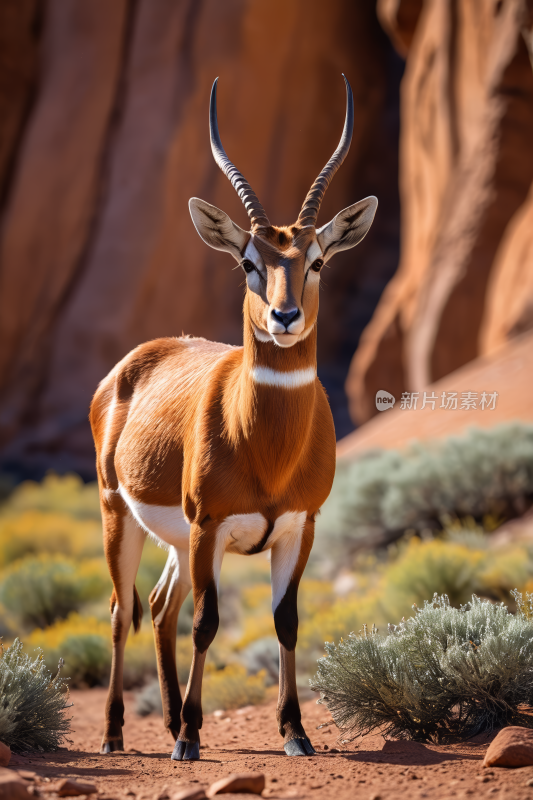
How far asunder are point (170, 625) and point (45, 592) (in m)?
4.16

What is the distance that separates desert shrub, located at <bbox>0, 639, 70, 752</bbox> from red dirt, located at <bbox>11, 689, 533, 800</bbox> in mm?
119

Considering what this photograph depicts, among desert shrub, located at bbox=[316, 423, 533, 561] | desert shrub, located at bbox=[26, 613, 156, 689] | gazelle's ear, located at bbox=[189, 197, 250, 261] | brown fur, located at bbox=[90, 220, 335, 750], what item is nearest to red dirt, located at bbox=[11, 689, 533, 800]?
brown fur, located at bbox=[90, 220, 335, 750]

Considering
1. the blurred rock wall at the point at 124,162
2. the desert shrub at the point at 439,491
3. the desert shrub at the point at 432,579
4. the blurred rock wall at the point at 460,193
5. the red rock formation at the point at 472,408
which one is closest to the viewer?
the desert shrub at the point at 432,579

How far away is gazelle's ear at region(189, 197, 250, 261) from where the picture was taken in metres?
3.93

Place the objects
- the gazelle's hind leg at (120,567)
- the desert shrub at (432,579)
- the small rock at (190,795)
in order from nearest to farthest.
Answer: the small rock at (190,795)
the gazelle's hind leg at (120,567)
the desert shrub at (432,579)

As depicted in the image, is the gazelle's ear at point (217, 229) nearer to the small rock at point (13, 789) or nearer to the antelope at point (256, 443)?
the antelope at point (256, 443)

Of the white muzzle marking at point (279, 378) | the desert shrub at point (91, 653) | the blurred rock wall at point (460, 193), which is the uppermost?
the blurred rock wall at point (460, 193)

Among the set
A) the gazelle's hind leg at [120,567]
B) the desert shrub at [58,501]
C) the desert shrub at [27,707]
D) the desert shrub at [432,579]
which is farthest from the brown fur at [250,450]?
the desert shrub at [58,501]

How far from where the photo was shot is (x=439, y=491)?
347 inches

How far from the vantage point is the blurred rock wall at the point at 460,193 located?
13.9m

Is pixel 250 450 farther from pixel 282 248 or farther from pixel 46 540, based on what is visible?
pixel 46 540

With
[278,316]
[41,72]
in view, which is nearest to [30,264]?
[41,72]

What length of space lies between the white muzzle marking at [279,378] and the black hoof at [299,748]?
5.48 feet

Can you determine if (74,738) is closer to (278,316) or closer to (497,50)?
(278,316)
